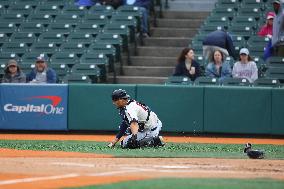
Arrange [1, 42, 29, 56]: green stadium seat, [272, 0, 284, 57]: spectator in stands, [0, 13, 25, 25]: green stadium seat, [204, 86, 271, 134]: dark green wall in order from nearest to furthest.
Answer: [204, 86, 271, 134]: dark green wall → [272, 0, 284, 57]: spectator in stands → [1, 42, 29, 56]: green stadium seat → [0, 13, 25, 25]: green stadium seat

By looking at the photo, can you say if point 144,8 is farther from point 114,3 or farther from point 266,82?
point 266,82

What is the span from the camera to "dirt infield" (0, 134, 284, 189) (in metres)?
9.99

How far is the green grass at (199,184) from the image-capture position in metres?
9.32

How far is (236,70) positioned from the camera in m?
19.0

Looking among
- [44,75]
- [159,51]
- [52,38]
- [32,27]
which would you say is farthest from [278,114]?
[32,27]

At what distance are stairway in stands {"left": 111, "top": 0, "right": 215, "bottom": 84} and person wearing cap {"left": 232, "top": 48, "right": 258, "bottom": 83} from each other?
2.46 metres

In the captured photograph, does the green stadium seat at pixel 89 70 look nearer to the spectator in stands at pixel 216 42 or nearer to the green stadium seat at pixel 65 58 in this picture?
the green stadium seat at pixel 65 58

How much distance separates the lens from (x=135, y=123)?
14125 millimetres

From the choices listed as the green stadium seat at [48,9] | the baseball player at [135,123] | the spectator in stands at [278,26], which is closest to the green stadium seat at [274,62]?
the spectator in stands at [278,26]

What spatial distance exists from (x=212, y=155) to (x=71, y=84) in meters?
6.17

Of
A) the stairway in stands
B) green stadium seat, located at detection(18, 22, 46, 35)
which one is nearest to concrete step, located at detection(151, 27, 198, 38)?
the stairway in stands

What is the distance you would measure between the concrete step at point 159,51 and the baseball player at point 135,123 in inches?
275

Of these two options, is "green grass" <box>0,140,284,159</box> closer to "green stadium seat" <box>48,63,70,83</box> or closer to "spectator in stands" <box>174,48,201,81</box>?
"spectator in stands" <box>174,48,201,81</box>

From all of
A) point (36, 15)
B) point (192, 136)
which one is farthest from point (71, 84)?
point (36, 15)
